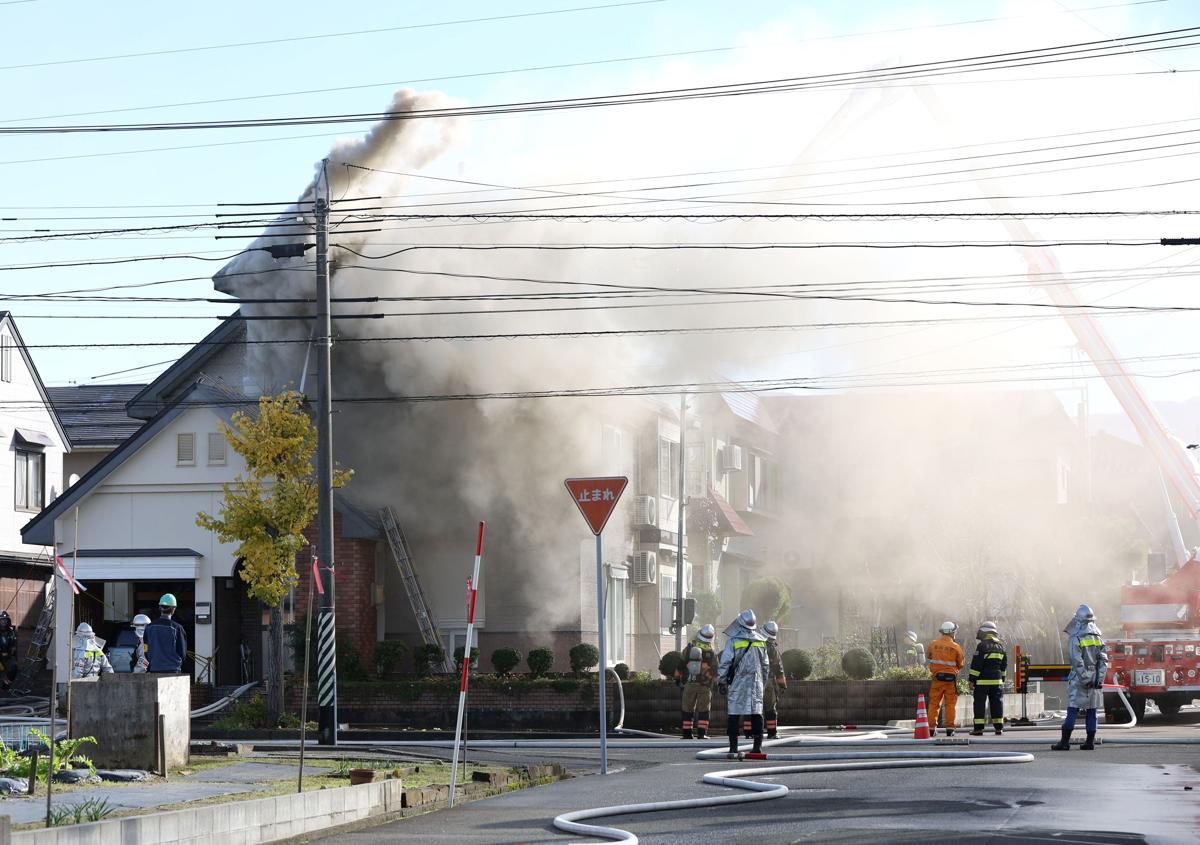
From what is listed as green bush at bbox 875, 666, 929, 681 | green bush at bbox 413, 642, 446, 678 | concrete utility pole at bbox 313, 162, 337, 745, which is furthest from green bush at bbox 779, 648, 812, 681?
concrete utility pole at bbox 313, 162, 337, 745

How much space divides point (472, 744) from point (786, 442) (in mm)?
35508

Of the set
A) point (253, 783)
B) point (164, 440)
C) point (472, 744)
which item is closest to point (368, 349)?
point (164, 440)

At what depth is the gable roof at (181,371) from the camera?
35062 mm

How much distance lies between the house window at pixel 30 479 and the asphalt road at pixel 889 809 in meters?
29.3

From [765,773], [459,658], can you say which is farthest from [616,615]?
[765,773]

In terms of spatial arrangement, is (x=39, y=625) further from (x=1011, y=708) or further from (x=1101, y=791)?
(x=1101, y=791)

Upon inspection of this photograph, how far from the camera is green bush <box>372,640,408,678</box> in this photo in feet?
96.5

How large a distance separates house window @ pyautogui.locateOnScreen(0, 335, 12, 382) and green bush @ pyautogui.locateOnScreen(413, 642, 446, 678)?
666 inches

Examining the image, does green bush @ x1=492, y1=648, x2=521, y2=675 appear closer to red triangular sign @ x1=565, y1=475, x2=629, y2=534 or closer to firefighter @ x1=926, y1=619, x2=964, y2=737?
firefighter @ x1=926, y1=619, x2=964, y2=737

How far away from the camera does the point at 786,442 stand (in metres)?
56.0

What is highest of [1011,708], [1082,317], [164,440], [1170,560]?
[1082,317]

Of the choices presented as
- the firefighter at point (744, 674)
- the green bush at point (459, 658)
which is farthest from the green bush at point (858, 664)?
the firefighter at point (744, 674)

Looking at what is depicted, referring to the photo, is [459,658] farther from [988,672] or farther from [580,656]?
[988,672]

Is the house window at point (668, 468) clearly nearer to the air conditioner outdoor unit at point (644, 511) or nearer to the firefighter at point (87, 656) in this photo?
the air conditioner outdoor unit at point (644, 511)
